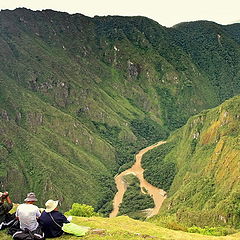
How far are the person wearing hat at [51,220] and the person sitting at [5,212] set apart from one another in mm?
3606

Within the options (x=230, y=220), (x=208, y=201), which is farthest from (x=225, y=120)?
(x=230, y=220)

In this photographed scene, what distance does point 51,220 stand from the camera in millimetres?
30219

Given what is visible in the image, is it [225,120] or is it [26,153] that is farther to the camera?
[26,153]

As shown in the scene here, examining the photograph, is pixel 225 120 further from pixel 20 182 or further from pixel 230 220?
pixel 20 182

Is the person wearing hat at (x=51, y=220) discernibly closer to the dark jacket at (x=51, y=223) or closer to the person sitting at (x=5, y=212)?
the dark jacket at (x=51, y=223)

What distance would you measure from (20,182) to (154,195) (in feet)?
228

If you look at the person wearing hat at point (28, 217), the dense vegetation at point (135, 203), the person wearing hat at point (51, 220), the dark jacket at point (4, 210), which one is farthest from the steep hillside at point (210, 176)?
the person wearing hat at point (28, 217)

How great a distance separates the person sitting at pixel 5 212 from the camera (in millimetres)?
31467

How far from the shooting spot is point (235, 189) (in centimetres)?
11556

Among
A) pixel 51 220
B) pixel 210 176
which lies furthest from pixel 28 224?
pixel 210 176

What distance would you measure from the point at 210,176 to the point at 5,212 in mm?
121656

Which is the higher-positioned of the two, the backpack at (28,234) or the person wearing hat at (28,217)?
the person wearing hat at (28,217)

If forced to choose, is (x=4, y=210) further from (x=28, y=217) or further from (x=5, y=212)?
(x=28, y=217)

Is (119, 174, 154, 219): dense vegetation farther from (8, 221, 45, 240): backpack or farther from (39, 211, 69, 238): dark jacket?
(8, 221, 45, 240): backpack
